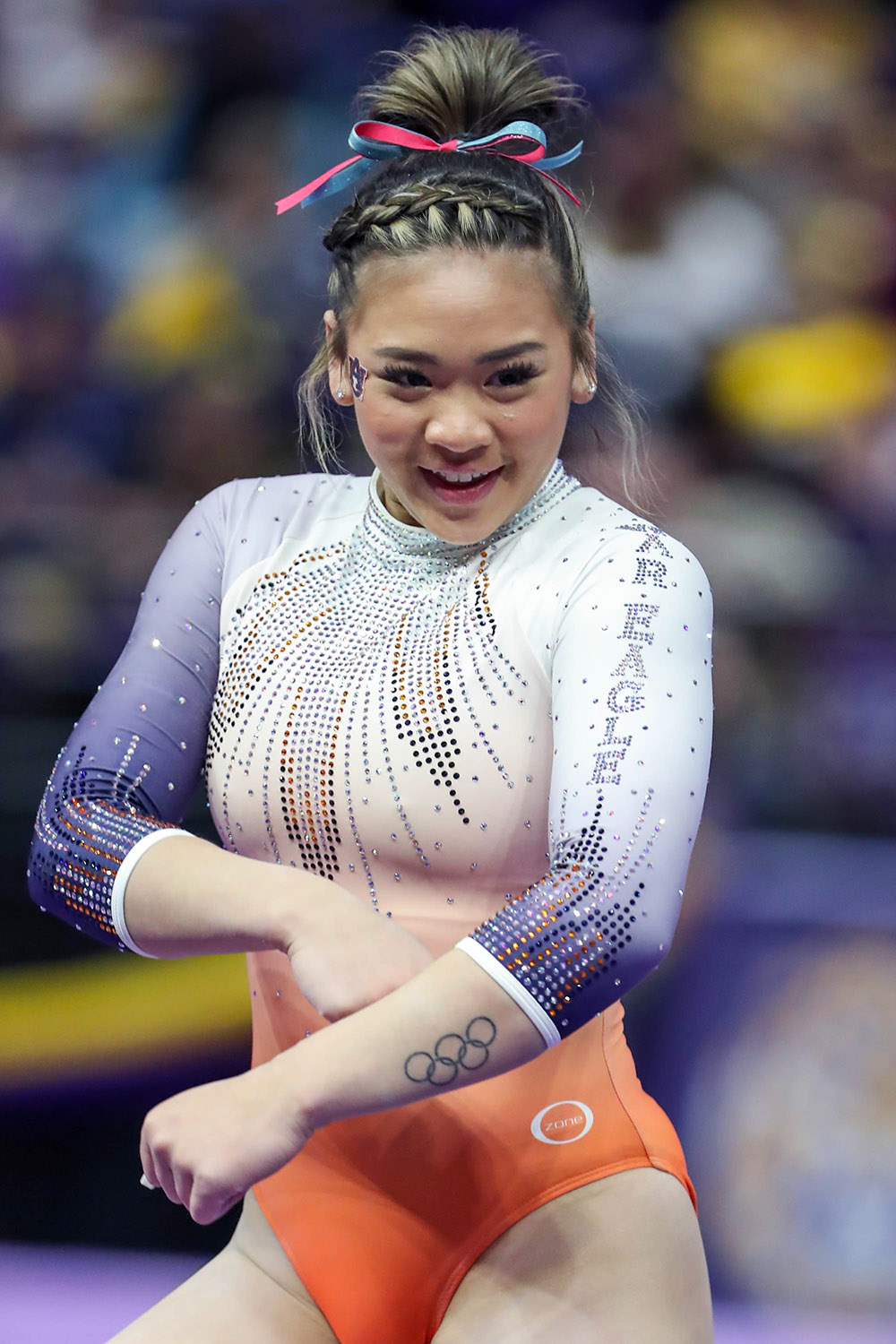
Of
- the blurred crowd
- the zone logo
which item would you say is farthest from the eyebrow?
the blurred crowd

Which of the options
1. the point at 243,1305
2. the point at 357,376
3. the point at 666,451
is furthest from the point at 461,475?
the point at 666,451

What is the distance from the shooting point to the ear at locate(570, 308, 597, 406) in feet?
4.17

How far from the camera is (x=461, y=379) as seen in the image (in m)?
1.16

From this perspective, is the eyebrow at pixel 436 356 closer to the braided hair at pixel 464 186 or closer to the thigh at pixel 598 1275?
the braided hair at pixel 464 186

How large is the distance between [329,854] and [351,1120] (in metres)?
0.24

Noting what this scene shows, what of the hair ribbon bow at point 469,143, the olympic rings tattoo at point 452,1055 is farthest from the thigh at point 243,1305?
the hair ribbon bow at point 469,143

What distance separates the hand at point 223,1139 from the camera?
35.9 inches

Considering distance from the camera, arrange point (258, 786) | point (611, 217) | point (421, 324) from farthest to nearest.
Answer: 1. point (611, 217)
2. point (258, 786)
3. point (421, 324)

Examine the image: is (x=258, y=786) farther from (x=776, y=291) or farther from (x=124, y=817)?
(x=776, y=291)

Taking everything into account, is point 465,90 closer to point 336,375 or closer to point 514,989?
point 336,375

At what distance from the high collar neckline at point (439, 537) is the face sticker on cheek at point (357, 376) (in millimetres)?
145

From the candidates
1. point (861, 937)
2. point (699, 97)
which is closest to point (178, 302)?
point (699, 97)

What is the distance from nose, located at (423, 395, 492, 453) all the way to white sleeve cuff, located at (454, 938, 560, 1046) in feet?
1.38

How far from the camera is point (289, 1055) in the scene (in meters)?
0.95
